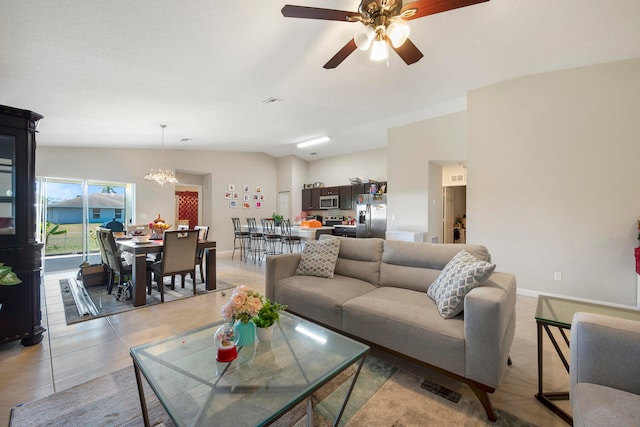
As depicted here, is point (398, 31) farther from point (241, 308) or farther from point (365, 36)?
point (241, 308)

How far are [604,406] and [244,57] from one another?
3480 millimetres

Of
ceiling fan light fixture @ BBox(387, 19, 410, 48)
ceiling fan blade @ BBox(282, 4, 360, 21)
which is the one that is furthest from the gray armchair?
ceiling fan blade @ BBox(282, 4, 360, 21)

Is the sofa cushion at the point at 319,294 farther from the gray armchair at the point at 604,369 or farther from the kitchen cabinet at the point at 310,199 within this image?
the kitchen cabinet at the point at 310,199

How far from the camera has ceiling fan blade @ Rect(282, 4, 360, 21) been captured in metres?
1.82

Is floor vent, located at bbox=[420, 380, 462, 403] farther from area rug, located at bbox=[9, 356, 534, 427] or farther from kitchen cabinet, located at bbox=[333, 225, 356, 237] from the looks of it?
kitchen cabinet, located at bbox=[333, 225, 356, 237]

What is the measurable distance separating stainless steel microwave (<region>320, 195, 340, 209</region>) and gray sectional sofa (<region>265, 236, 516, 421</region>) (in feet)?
16.3

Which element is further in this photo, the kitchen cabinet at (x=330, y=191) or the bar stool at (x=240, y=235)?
the kitchen cabinet at (x=330, y=191)

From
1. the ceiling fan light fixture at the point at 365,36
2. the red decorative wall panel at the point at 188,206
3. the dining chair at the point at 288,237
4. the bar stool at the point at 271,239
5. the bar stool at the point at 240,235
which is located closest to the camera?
the ceiling fan light fixture at the point at 365,36

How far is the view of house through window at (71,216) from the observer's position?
208 inches

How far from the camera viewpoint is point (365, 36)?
2.02 meters

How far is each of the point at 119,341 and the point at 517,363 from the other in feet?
11.3

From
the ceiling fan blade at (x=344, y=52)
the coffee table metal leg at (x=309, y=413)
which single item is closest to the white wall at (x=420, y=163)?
the ceiling fan blade at (x=344, y=52)

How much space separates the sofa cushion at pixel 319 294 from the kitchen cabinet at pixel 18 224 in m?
2.13

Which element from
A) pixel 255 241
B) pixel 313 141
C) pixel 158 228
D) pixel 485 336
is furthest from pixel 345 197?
pixel 485 336
